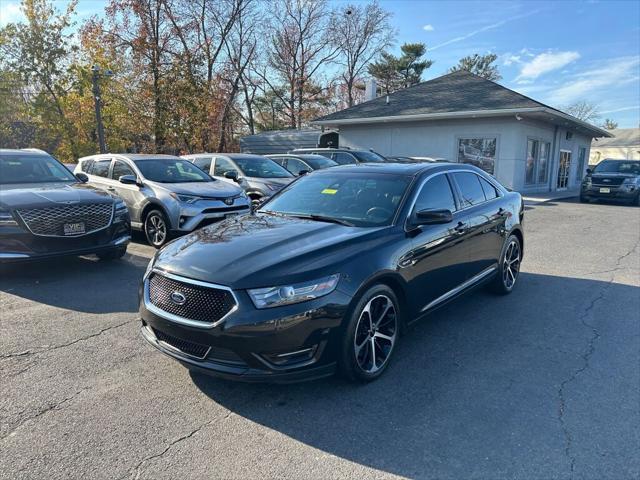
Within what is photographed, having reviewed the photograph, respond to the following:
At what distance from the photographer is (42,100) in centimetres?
2381

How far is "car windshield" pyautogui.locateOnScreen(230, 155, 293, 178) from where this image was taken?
10.5 m

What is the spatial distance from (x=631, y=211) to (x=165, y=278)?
16.7 m

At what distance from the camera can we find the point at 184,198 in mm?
7605

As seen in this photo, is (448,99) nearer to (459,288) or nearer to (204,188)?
(204,188)

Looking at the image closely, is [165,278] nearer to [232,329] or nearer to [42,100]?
[232,329]

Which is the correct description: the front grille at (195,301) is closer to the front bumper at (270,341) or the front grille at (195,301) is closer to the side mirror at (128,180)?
the front bumper at (270,341)

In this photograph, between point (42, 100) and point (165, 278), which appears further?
point (42, 100)

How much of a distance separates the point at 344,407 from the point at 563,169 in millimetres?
24470

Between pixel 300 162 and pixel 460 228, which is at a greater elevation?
pixel 300 162

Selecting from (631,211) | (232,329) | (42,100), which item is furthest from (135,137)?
(232,329)

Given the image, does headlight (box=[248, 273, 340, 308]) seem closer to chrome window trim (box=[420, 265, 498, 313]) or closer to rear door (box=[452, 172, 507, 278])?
chrome window trim (box=[420, 265, 498, 313])

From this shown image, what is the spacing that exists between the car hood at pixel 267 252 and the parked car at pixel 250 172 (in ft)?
20.4

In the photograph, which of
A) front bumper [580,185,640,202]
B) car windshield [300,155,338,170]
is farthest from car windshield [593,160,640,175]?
car windshield [300,155,338,170]

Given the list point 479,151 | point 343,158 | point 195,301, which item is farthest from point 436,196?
point 479,151
